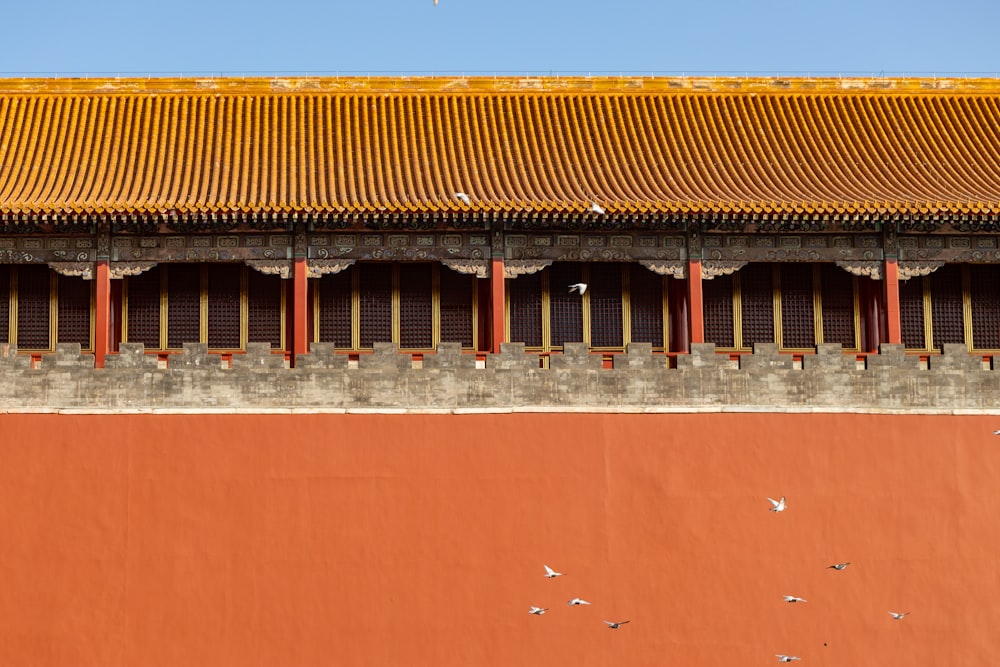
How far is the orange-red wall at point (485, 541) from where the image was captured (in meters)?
15.1

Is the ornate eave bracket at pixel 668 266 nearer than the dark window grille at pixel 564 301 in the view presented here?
Yes

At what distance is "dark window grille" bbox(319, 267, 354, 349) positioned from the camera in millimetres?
19250

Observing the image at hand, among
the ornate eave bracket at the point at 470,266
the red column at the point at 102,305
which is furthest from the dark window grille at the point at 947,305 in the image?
the red column at the point at 102,305

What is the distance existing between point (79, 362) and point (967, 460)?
918 centimetres

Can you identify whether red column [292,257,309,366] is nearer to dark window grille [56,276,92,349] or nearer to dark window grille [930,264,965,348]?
dark window grille [56,276,92,349]

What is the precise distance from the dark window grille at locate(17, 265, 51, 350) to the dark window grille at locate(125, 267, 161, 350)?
102 cm

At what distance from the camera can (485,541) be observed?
1539 cm

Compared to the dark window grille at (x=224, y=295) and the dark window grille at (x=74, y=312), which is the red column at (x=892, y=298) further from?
the dark window grille at (x=74, y=312)

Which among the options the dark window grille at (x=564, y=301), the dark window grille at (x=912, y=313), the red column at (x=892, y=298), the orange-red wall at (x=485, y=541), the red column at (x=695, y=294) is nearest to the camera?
the orange-red wall at (x=485, y=541)

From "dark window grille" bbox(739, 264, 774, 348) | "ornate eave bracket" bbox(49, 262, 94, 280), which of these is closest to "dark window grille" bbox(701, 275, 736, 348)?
"dark window grille" bbox(739, 264, 774, 348)

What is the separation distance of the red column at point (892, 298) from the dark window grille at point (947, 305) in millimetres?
1006

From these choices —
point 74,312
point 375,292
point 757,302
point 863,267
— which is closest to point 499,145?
point 375,292

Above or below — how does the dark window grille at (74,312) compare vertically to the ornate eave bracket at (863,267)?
below

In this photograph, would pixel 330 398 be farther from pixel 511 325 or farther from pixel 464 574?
pixel 511 325
